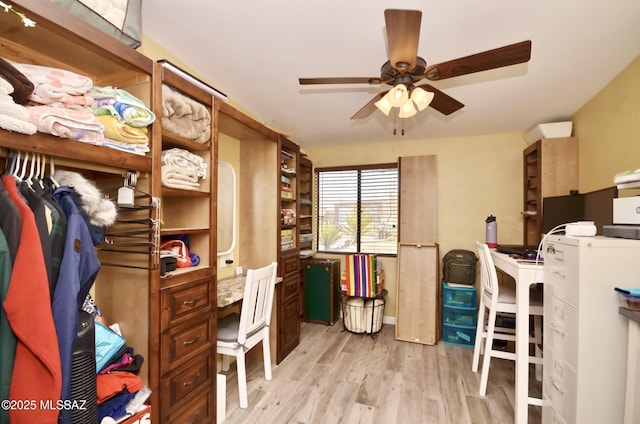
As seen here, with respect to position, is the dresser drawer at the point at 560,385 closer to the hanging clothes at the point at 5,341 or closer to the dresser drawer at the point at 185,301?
the dresser drawer at the point at 185,301

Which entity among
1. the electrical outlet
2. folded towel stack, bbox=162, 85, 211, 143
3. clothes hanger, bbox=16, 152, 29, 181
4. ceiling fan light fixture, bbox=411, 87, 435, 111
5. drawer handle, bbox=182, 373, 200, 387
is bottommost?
drawer handle, bbox=182, 373, 200, 387

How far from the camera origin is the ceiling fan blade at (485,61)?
1.29m

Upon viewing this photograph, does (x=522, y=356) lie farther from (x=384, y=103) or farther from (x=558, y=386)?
(x=384, y=103)

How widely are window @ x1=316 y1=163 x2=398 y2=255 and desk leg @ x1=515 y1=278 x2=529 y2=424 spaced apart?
78.6 inches

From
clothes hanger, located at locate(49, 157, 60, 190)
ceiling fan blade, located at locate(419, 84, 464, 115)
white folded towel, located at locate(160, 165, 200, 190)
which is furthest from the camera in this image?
ceiling fan blade, located at locate(419, 84, 464, 115)

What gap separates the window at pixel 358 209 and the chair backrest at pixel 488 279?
142 cm

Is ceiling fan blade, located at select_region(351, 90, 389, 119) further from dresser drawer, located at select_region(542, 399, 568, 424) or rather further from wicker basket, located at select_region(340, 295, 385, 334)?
wicker basket, located at select_region(340, 295, 385, 334)

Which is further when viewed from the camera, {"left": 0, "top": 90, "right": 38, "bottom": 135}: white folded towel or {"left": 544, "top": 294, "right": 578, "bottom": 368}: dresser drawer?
{"left": 544, "top": 294, "right": 578, "bottom": 368}: dresser drawer

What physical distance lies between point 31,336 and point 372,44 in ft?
6.54

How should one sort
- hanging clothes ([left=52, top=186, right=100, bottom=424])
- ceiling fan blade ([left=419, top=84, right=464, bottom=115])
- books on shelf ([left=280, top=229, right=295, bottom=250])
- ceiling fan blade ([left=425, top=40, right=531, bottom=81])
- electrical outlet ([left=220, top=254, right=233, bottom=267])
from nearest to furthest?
hanging clothes ([left=52, top=186, right=100, bottom=424]) < ceiling fan blade ([left=425, top=40, right=531, bottom=81]) < ceiling fan blade ([left=419, top=84, right=464, bottom=115]) < electrical outlet ([left=220, top=254, right=233, bottom=267]) < books on shelf ([left=280, top=229, right=295, bottom=250])

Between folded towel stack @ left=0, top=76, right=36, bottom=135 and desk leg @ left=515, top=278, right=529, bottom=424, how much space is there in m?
2.53

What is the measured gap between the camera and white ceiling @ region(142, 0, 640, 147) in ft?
4.64

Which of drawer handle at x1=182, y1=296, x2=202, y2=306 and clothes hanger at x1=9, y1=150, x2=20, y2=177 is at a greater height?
clothes hanger at x1=9, y1=150, x2=20, y2=177

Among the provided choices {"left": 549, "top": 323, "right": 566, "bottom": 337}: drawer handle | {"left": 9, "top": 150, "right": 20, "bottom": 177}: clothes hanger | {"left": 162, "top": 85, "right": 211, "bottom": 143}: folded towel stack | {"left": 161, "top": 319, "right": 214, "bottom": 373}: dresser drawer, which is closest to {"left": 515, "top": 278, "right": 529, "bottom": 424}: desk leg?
{"left": 549, "top": 323, "right": 566, "bottom": 337}: drawer handle
